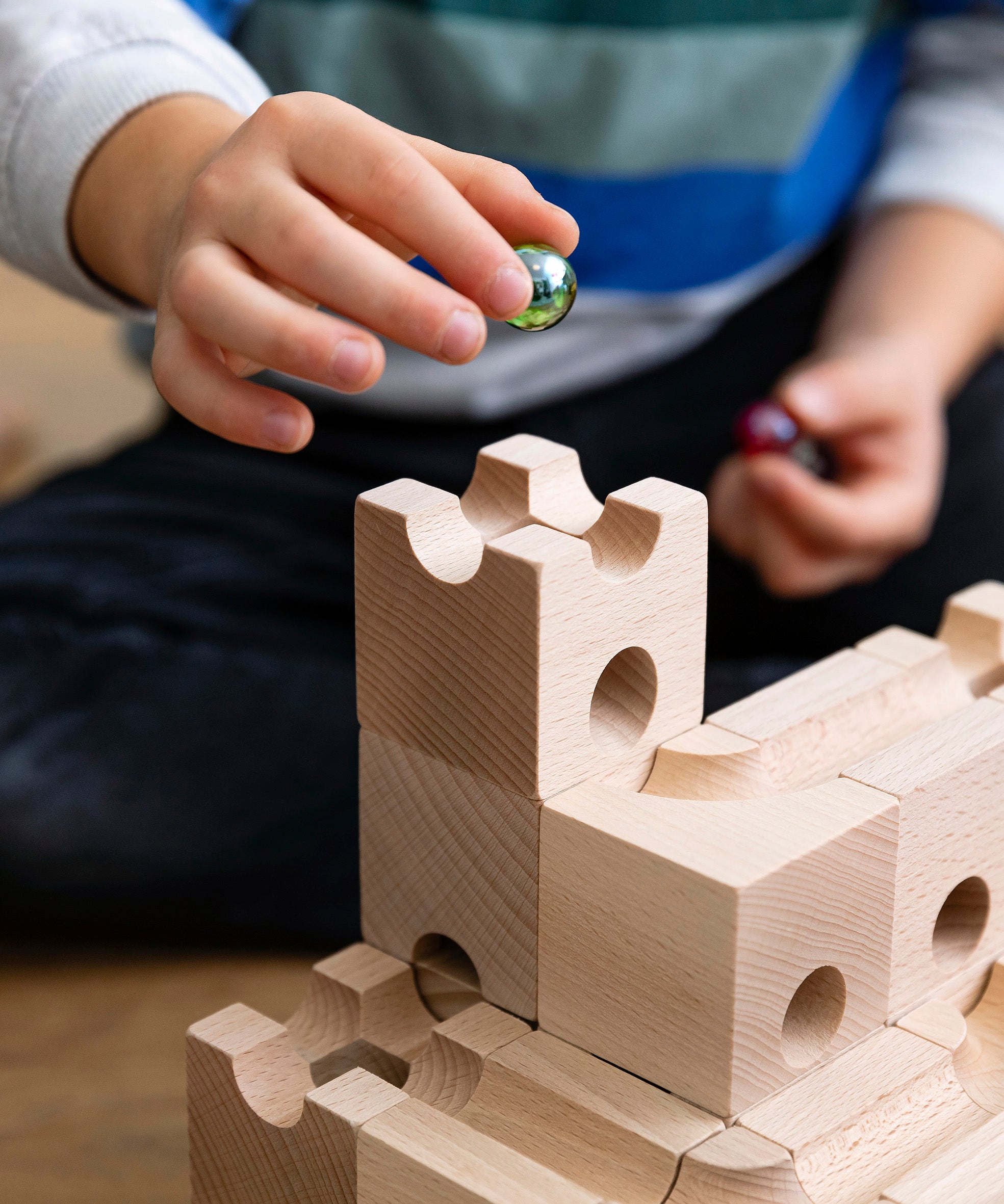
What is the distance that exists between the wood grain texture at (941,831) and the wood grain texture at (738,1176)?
0.28ft

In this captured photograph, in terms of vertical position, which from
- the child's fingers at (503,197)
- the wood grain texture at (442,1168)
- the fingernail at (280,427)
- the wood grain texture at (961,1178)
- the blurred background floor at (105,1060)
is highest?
the child's fingers at (503,197)

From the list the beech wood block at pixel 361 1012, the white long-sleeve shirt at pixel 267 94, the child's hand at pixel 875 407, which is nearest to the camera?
the beech wood block at pixel 361 1012

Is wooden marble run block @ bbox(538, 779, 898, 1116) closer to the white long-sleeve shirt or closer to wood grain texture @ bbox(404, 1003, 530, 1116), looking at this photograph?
wood grain texture @ bbox(404, 1003, 530, 1116)

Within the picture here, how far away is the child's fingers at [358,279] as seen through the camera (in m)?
0.40

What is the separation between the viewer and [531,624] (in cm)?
42

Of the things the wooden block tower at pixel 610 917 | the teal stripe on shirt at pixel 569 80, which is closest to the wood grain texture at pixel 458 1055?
the wooden block tower at pixel 610 917

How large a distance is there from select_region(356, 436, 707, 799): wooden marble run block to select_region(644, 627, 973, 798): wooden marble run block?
1 centimetres

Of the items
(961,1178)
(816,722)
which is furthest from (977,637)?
(961,1178)

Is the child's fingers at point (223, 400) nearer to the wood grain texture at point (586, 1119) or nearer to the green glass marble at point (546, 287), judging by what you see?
the green glass marble at point (546, 287)

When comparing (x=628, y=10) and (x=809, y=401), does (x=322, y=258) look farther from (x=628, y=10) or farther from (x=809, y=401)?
(x=628, y=10)

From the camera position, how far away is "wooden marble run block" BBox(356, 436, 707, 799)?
1.42 feet

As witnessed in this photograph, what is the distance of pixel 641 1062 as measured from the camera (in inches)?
17.5

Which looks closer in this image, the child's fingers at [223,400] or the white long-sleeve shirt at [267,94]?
the child's fingers at [223,400]

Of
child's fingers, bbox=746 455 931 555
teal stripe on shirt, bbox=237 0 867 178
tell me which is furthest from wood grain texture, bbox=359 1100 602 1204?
teal stripe on shirt, bbox=237 0 867 178
